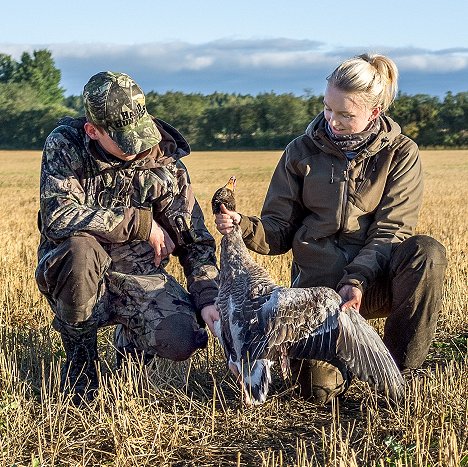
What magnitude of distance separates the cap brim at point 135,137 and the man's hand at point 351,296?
1.55 meters

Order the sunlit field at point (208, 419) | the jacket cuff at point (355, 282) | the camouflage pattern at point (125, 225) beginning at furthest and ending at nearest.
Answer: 1. the camouflage pattern at point (125, 225)
2. the jacket cuff at point (355, 282)
3. the sunlit field at point (208, 419)

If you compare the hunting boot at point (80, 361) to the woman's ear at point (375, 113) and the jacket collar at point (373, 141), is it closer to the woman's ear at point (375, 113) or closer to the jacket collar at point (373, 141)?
the jacket collar at point (373, 141)

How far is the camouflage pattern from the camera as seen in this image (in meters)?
5.39

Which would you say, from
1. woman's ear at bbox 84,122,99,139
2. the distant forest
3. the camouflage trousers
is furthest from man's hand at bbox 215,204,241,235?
the distant forest

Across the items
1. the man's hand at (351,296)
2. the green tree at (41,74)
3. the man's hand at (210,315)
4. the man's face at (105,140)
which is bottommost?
the man's hand at (210,315)

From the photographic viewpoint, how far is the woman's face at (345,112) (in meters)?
5.25

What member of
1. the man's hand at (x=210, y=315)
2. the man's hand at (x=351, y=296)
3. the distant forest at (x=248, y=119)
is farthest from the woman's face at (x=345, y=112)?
the distant forest at (x=248, y=119)

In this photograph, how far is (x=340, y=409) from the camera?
17.8ft

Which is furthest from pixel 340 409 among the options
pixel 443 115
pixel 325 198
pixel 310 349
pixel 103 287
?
pixel 443 115

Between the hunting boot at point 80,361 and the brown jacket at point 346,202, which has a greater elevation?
the brown jacket at point 346,202

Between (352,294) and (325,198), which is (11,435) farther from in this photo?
(325,198)

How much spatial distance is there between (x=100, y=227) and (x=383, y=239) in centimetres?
187

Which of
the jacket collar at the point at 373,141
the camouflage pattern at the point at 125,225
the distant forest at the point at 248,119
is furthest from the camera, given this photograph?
the distant forest at the point at 248,119

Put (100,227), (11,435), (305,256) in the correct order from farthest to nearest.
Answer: (305,256)
(100,227)
(11,435)
